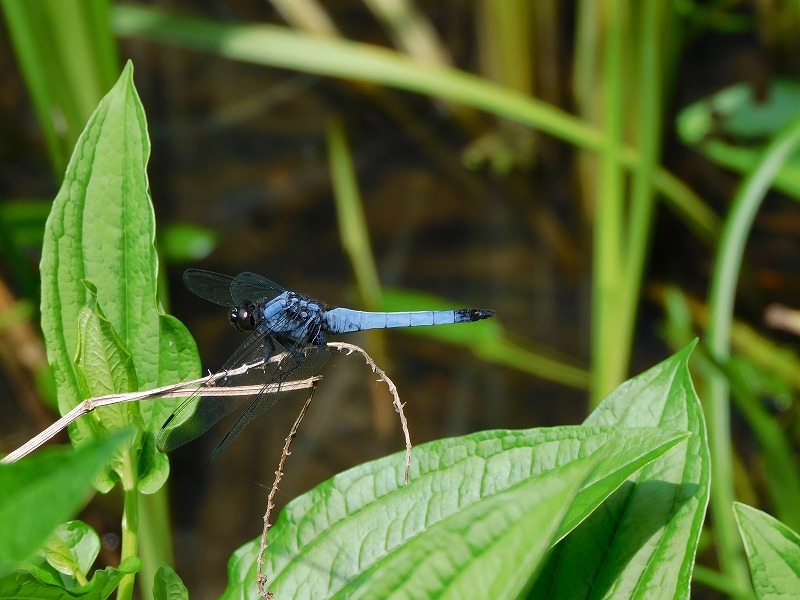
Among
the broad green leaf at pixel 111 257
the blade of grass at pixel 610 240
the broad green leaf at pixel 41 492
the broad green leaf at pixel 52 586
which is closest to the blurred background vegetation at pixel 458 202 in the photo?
the blade of grass at pixel 610 240

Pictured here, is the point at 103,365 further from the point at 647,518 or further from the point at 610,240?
the point at 610,240

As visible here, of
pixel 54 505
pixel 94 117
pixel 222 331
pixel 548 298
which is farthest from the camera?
pixel 548 298

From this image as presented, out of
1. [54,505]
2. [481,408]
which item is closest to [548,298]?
[481,408]

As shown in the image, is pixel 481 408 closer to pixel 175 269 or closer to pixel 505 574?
pixel 175 269

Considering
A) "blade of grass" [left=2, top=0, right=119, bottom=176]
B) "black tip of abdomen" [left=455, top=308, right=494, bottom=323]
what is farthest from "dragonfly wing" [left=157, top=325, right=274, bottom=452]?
"blade of grass" [left=2, top=0, right=119, bottom=176]

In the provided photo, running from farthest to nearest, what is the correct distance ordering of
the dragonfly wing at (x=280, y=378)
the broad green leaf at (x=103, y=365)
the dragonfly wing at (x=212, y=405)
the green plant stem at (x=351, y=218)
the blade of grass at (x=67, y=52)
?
the green plant stem at (x=351, y=218) → the blade of grass at (x=67, y=52) → the dragonfly wing at (x=280, y=378) → the dragonfly wing at (x=212, y=405) → the broad green leaf at (x=103, y=365)

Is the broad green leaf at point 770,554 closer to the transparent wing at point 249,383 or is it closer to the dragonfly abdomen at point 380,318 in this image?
the transparent wing at point 249,383
